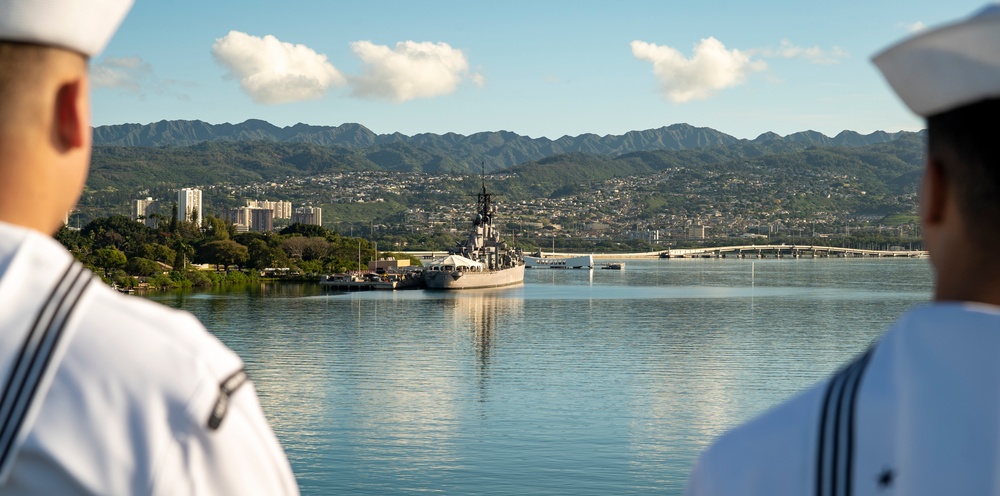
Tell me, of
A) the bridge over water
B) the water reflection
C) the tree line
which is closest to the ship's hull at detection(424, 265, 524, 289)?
the water reflection

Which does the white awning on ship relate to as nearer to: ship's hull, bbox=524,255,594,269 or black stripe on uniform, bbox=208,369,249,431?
ship's hull, bbox=524,255,594,269

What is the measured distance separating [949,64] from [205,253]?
9741cm

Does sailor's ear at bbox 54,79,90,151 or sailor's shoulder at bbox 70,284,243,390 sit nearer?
sailor's shoulder at bbox 70,284,243,390

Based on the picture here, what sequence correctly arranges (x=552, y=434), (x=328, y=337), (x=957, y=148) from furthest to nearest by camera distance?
(x=328, y=337) < (x=552, y=434) < (x=957, y=148)

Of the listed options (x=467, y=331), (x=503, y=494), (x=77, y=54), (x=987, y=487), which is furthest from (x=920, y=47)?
(x=467, y=331)

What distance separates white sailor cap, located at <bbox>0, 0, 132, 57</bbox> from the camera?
3.95 feet

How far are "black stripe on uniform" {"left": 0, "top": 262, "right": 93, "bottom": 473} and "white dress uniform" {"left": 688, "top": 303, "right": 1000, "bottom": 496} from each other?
0.71 meters

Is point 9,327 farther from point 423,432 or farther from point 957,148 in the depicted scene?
point 423,432

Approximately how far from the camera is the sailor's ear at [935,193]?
1254mm

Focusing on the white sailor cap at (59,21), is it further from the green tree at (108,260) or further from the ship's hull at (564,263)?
the ship's hull at (564,263)

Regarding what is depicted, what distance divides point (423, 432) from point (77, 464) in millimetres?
24763

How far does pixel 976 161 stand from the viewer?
1229mm

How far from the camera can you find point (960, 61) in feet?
3.71

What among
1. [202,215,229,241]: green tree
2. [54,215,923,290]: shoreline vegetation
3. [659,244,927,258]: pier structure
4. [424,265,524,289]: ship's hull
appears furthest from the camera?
[659,244,927,258]: pier structure
